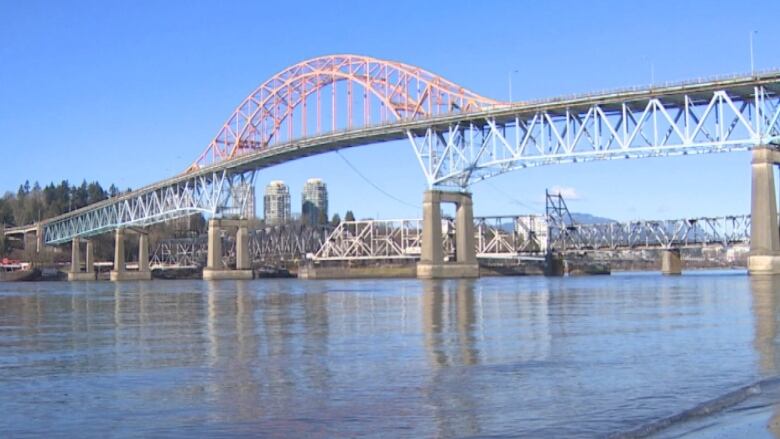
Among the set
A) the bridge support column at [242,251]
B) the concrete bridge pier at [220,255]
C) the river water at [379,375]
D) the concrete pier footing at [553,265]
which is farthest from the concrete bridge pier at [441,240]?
the river water at [379,375]

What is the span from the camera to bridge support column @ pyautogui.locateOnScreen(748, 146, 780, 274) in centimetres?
8394

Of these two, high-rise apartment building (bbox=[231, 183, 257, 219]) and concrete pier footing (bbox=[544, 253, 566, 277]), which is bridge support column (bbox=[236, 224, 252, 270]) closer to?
high-rise apartment building (bbox=[231, 183, 257, 219])

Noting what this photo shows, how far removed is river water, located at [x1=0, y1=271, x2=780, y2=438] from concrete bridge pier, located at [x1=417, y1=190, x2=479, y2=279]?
78.8 metres

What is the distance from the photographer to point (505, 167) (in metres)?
114

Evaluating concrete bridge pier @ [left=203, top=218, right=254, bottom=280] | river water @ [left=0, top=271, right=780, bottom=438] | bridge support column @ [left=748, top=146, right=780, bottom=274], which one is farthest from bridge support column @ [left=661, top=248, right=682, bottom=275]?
river water @ [left=0, top=271, right=780, bottom=438]

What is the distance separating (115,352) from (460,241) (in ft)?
309

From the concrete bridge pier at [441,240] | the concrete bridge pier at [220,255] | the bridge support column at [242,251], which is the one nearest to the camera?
the concrete bridge pier at [441,240]

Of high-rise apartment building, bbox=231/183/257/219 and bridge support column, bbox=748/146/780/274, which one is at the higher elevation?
high-rise apartment building, bbox=231/183/257/219

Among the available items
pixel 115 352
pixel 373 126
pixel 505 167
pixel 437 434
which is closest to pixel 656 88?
pixel 505 167

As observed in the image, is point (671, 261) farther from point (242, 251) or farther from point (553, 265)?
point (242, 251)

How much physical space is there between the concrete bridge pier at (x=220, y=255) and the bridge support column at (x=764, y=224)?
97.4 m

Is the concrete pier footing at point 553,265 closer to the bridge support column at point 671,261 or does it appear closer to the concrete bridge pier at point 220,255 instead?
the bridge support column at point 671,261

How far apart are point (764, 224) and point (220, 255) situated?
104553mm

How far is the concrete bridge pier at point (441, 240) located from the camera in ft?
372
